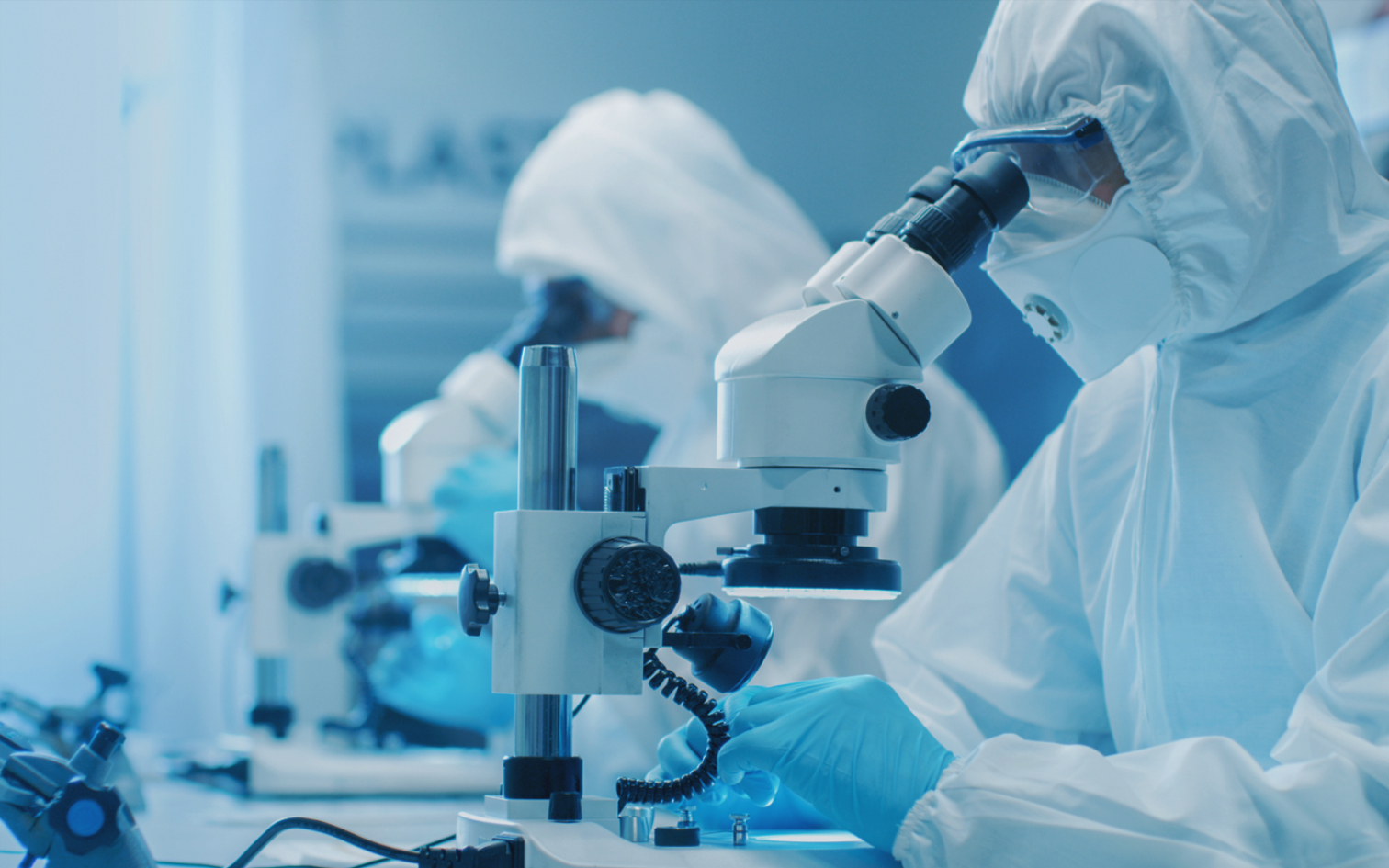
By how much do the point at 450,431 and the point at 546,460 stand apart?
1.25m

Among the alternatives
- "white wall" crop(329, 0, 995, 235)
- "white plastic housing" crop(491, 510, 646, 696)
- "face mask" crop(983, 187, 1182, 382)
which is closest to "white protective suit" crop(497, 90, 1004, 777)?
"white wall" crop(329, 0, 995, 235)

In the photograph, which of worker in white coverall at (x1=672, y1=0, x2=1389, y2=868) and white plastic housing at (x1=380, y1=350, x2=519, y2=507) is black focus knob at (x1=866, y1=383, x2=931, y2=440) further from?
white plastic housing at (x1=380, y1=350, x2=519, y2=507)

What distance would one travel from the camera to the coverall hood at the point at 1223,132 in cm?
83

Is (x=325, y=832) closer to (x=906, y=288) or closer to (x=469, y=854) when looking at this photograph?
(x=469, y=854)

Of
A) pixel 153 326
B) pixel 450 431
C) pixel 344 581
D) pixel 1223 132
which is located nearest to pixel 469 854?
pixel 1223 132

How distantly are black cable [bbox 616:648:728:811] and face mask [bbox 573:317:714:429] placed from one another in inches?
46.3

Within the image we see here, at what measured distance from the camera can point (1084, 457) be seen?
3.45 feet

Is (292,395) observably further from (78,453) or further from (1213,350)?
(1213,350)

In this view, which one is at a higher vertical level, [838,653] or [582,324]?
[582,324]

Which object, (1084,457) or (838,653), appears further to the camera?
(838,653)

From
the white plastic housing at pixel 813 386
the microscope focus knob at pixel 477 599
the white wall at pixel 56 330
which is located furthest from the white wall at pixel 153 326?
the white plastic housing at pixel 813 386

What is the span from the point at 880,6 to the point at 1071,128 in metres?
1.25

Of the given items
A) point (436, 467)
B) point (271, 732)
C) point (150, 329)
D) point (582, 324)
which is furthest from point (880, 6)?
point (271, 732)

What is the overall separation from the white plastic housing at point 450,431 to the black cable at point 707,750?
126cm
